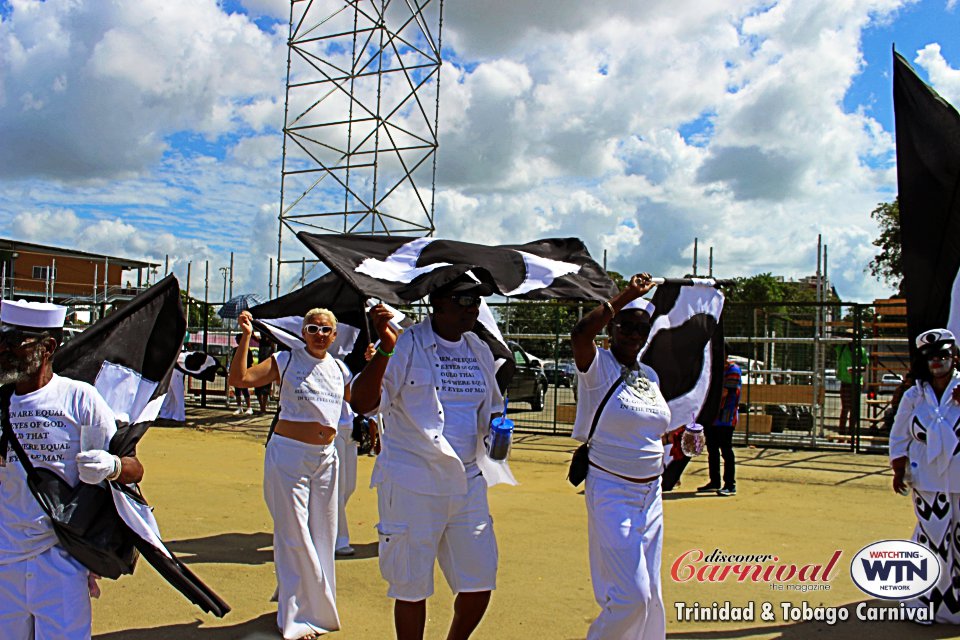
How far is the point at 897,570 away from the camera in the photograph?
18.5ft

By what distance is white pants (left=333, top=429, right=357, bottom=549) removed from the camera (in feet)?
22.8

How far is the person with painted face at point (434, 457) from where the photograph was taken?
154 inches

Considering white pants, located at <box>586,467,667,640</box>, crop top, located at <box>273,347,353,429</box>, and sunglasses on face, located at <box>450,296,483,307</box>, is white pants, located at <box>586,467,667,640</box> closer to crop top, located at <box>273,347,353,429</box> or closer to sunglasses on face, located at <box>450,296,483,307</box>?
sunglasses on face, located at <box>450,296,483,307</box>

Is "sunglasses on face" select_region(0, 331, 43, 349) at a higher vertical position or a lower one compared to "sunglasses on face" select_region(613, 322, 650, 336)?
lower

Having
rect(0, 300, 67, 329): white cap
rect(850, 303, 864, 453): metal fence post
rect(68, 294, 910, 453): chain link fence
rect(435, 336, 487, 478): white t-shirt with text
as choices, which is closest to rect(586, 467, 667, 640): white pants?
rect(435, 336, 487, 478): white t-shirt with text

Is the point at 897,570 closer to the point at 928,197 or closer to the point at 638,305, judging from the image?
the point at 928,197

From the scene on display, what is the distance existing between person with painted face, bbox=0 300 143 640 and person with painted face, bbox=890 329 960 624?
15.9 ft

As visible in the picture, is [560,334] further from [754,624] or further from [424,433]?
[424,433]

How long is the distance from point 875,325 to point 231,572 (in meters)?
12.0

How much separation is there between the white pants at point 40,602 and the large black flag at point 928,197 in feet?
17.7

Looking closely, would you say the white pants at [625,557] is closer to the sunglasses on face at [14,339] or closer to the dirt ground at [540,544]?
the dirt ground at [540,544]

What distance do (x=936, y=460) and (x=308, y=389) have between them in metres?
4.12

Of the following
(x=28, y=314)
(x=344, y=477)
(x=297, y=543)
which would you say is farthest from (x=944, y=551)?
(x=28, y=314)

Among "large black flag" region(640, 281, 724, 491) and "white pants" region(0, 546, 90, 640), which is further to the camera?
"large black flag" region(640, 281, 724, 491)
